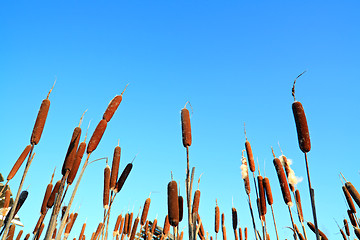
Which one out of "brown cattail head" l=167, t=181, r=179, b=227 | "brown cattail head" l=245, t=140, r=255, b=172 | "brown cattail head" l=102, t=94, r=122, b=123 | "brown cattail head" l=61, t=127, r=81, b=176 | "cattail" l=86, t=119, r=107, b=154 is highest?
"brown cattail head" l=245, t=140, r=255, b=172

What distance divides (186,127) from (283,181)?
150cm

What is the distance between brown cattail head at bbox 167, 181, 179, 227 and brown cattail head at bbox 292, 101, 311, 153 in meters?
1.17

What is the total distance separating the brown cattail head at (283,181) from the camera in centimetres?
333

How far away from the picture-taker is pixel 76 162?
8.16 ft

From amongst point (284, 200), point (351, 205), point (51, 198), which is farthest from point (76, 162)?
point (351, 205)

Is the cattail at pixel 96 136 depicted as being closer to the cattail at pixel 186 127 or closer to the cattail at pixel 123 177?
the cattail at pixel 186 127

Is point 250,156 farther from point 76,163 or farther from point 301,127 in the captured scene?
point 76,163

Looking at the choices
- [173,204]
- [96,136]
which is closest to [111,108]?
[96,136]

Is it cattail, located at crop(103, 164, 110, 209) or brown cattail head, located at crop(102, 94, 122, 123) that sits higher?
brown cattail head, located at crop(102, 94, 122, 123)

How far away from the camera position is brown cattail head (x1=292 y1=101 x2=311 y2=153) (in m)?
2.49

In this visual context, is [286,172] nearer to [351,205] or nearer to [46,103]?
[351,205]

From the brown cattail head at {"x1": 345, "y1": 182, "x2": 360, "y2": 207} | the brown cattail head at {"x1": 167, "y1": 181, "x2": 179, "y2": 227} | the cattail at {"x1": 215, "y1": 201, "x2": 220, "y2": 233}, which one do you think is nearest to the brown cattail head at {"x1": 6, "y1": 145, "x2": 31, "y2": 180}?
the brown cattail head at {"x1": 167, "y1": 181, "x2": 179, "y2": 227}

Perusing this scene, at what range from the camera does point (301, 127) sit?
104 inches

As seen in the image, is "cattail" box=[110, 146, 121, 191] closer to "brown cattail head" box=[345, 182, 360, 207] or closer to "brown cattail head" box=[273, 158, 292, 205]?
"brown cattail head" box=[273, 158, 292, 205]
